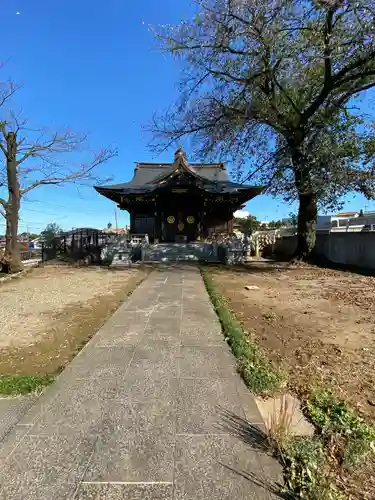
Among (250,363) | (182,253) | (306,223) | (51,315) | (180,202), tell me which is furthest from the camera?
(180,202)

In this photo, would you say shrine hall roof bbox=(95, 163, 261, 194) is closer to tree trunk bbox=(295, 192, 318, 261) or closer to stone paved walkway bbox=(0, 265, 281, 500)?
tree trunk bbox=(295, 192, 318, 261)

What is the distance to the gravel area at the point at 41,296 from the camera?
18.2ft

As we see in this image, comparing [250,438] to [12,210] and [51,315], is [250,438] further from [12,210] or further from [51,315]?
[12,210]

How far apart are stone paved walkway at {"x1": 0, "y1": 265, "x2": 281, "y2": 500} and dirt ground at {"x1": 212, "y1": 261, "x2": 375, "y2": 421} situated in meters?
0.96

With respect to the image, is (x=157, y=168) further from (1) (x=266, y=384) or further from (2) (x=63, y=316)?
(1) (x=266, y=384)

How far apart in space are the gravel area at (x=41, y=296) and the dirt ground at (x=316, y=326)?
352 centimetres

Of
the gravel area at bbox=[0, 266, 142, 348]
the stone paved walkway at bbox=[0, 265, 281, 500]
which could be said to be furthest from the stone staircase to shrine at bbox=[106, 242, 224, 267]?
the stone paved walkway at bbox=[0, 265, 281, 500]

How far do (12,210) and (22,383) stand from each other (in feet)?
40.0

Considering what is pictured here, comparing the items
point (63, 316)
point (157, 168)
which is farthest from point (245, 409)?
point (157, 168)

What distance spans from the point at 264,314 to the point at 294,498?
4807 mm

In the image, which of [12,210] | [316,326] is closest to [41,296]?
[316,326]

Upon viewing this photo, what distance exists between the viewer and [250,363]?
3.85 metres

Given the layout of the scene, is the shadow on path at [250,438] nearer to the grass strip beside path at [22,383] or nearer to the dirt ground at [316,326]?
the dirt ground at [316,326]

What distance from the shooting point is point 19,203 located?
1414 centimetres
